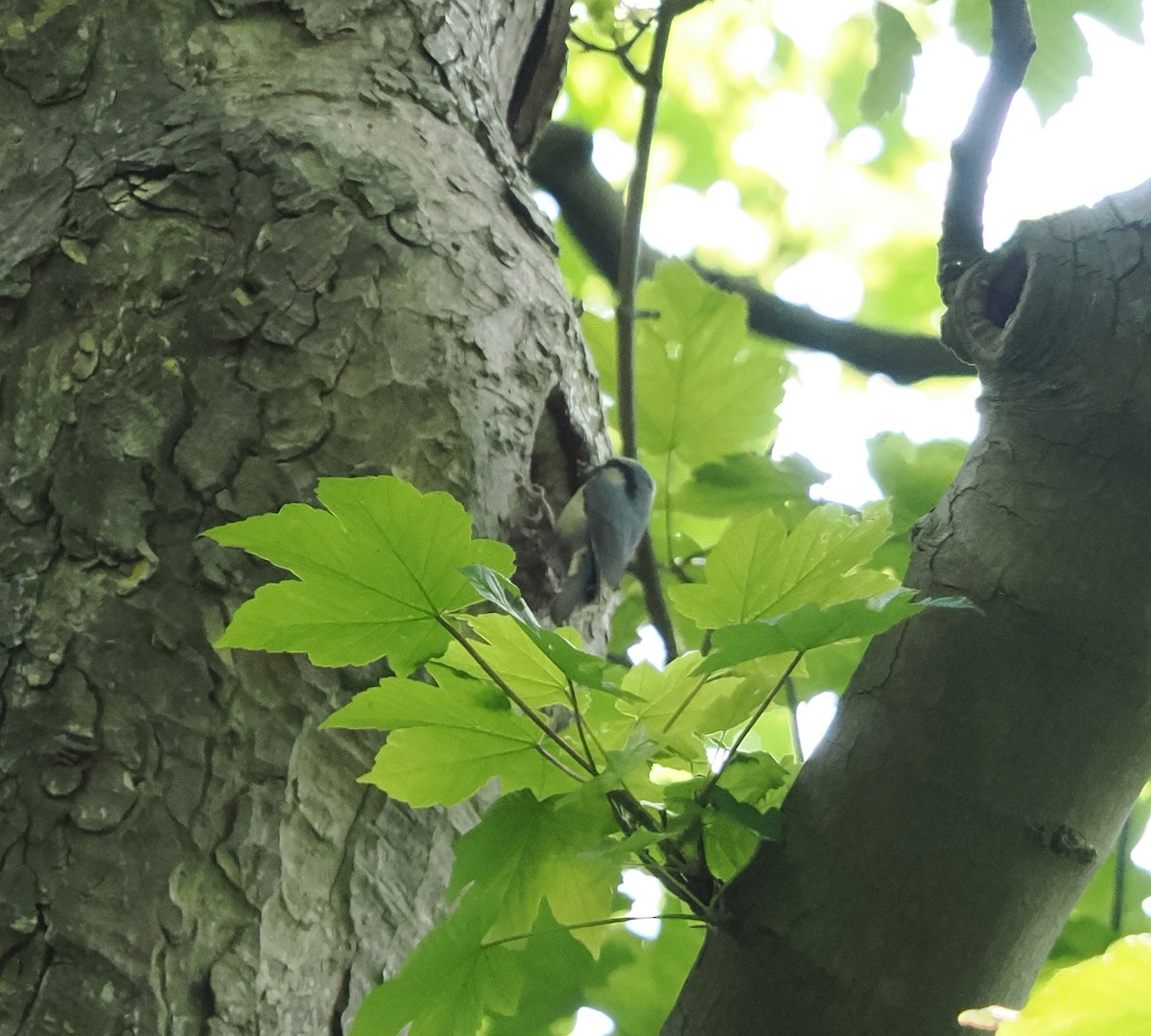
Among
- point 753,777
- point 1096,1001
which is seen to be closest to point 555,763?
point 753,777

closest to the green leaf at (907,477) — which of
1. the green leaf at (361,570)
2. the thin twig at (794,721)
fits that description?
the thin twig at (794,721)

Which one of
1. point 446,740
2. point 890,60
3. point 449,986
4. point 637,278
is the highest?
point 890,60

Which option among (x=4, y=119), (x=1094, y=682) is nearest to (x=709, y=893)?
(x=1094, y=682)

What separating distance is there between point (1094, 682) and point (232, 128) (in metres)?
0.81

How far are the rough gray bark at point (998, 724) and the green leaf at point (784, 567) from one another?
70mm

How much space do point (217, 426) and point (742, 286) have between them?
2.98 feet

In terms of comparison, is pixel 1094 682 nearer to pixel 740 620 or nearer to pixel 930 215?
pixel 740 620

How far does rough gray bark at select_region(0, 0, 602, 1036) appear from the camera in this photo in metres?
0.71

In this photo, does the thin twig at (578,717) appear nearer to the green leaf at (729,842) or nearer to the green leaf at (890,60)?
the green leaf at (729,842)

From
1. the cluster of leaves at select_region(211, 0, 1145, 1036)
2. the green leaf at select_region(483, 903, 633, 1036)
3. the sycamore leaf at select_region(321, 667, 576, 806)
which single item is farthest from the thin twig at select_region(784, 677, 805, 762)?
the sycamore leaf at select_region(321, 667, 576, 806)

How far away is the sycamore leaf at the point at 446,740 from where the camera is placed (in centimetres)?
57

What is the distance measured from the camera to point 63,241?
896 mm

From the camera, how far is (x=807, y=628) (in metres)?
0.52

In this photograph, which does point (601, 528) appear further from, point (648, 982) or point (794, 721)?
point (648, 982)
